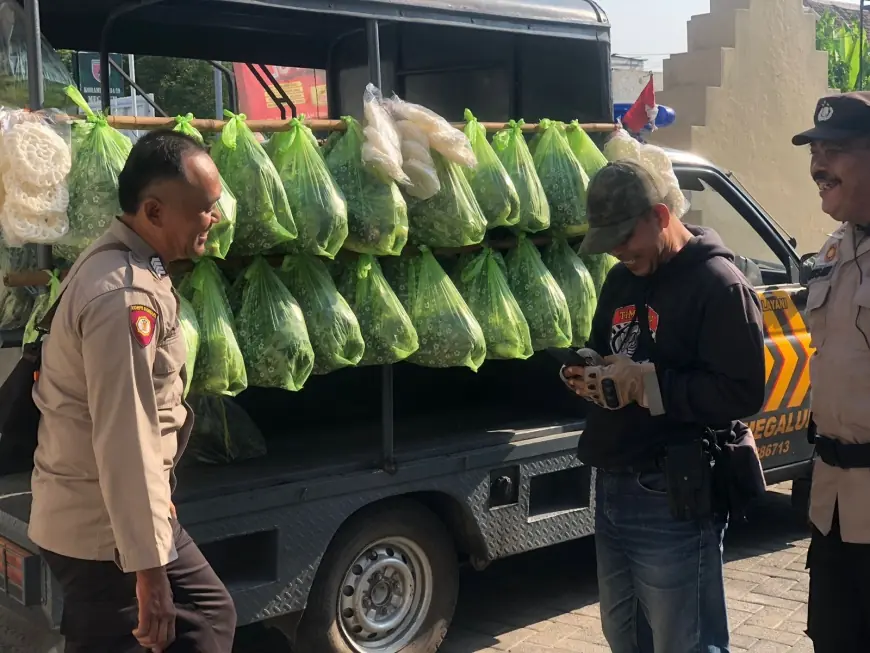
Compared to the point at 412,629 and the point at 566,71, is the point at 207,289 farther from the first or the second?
the point at 566,71

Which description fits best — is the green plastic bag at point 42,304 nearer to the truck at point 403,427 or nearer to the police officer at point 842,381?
the truck at point 403,427

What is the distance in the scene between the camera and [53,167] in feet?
9.93

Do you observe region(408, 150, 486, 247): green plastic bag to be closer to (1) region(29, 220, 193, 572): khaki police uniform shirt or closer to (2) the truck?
(2) the truck

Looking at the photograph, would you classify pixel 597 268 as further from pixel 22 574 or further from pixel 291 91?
pixel 291 91

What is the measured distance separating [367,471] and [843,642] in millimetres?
1764

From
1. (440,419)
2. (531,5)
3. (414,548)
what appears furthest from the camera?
(440,419)

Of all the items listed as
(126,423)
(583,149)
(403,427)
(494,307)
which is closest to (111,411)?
(126,423)

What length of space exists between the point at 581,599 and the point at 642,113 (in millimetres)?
2294

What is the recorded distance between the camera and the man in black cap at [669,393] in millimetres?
2623

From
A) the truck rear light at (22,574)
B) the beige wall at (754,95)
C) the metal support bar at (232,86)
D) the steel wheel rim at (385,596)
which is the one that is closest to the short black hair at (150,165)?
the truck rear light at (22,574)

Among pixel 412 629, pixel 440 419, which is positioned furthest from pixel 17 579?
pixel 440 419

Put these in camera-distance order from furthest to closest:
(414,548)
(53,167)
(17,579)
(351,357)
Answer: (414,548), (351,357), (17,579), (53,167)

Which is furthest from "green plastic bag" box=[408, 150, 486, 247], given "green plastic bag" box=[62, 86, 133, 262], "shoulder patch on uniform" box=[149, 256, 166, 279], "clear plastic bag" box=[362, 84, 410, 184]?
"shoulder patch on uniform" box=[149, 256, 166, 279]

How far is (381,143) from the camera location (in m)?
3.56
